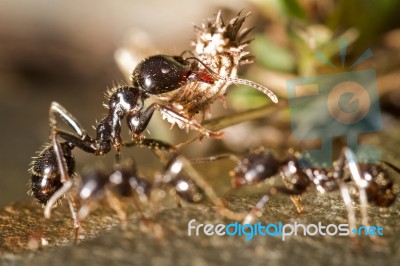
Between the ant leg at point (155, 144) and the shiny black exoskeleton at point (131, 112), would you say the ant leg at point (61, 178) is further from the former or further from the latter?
the ant leg at point (155, 144)

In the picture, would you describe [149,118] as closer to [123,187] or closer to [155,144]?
[155,144]

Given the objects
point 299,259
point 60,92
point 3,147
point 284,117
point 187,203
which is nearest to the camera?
point 299,259

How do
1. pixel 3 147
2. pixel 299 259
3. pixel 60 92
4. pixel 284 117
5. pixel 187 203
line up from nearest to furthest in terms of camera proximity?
1. pixel 299 259
2. pixel 187 203
3. pixel 284 117
4. pixel 3 147
5. pixel 60 92

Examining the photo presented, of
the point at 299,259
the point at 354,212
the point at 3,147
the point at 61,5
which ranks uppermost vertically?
the point at 61,5

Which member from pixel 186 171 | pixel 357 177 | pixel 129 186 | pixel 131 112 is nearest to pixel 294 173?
pixel 357 177

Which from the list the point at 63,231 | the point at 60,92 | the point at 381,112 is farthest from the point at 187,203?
the point at 60,92

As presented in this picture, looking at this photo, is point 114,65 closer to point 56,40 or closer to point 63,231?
point 56,40

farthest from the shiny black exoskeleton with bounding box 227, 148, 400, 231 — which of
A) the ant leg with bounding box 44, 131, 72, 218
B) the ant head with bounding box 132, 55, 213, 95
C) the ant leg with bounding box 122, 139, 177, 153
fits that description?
the ant leg with bounding box 44, 131, 72, 218
